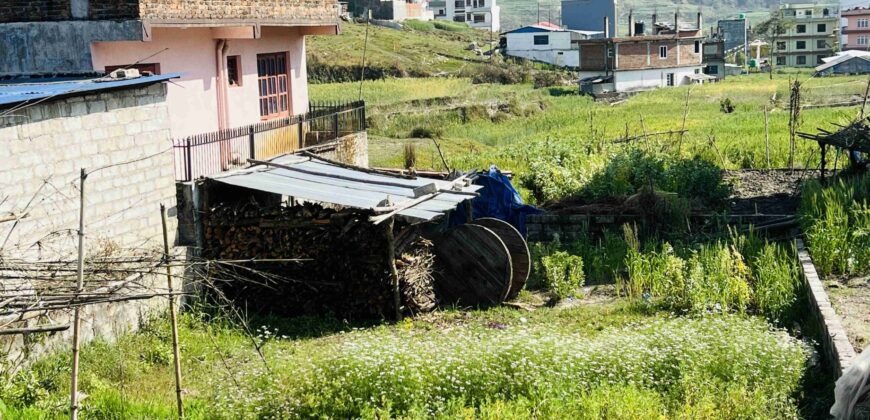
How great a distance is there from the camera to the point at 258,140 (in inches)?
669

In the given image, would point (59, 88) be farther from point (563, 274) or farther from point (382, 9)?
point (382, 9)

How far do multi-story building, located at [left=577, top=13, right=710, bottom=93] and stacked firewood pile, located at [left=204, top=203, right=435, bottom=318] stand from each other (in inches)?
Answer: 1971

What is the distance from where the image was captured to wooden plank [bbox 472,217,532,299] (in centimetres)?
1429

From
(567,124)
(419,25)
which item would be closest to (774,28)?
(419,25)

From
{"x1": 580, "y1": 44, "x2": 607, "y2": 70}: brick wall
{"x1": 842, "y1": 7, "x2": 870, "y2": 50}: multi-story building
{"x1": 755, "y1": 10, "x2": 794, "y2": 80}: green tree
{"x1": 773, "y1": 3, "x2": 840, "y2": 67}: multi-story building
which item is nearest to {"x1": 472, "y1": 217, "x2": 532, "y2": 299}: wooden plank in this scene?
{"x1": 580, "y1": 44, "x2": 607, "y2": 70}: brick wall

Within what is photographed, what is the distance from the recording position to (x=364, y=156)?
21156mm

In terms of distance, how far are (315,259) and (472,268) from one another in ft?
6.95

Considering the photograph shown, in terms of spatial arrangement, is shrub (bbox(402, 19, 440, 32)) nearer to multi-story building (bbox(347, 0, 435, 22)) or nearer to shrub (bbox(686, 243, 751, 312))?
multi-story building (bbox(347, 0, 435, 22))

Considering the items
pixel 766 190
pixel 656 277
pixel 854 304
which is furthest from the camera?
pixel 766 190

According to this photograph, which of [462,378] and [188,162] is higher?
[188,162]

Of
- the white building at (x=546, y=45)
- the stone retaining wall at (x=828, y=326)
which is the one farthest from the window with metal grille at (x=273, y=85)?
the white building at (x=546, y=45)

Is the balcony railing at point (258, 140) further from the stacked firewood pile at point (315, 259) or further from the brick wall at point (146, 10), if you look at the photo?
the brick wall at point (146, 10)

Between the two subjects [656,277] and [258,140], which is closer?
[656,277]

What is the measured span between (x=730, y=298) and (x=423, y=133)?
73.0 ft
